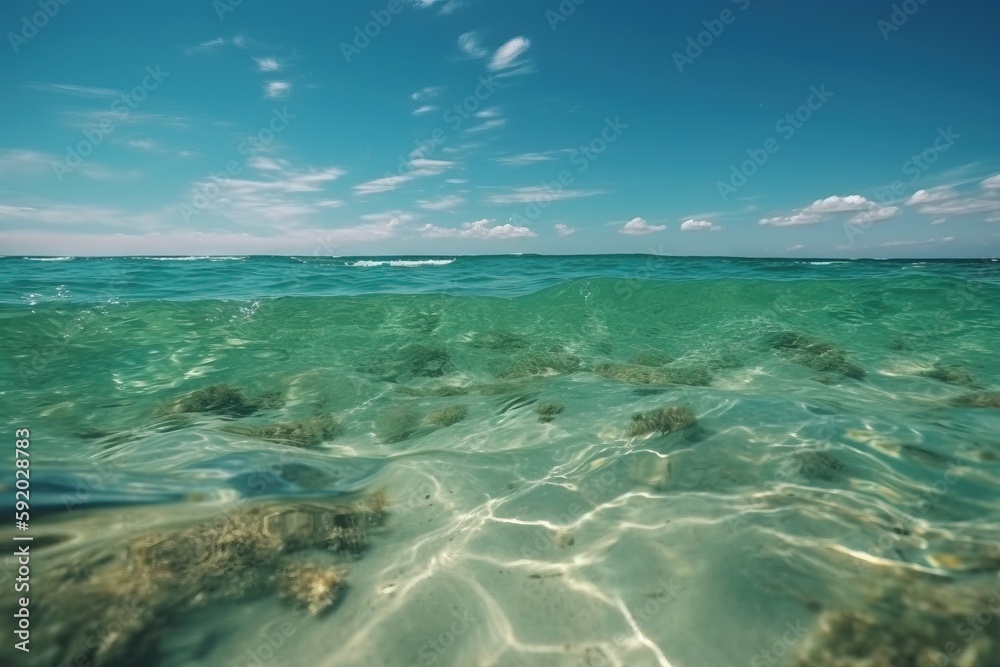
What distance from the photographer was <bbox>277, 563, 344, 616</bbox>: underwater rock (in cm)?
301

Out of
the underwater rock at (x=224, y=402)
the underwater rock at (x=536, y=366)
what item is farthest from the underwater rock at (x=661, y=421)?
the underwater rock at (x=224, y=402)

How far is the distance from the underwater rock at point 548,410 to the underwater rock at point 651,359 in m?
4.48

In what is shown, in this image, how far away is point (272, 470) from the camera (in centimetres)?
495

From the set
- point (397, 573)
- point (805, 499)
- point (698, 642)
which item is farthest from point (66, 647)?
point (805, 499)

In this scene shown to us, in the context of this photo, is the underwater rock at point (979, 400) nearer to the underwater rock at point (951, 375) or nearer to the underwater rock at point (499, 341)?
the underwater rock at point (951, 375)

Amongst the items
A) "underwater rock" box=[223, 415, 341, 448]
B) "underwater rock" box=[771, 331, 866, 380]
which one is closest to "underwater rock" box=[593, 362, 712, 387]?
"underwater rock" box=[771, 331, 866, 380]

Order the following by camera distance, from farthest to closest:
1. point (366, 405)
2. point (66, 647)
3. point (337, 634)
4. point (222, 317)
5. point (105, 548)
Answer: point (222, 317)
point (366, 405)
point (105, 548)
point (337, 634)
point (66, 647)

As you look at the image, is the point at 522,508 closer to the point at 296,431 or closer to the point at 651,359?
the point at 296,431

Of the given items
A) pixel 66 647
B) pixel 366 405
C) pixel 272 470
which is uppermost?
pixel 66 647

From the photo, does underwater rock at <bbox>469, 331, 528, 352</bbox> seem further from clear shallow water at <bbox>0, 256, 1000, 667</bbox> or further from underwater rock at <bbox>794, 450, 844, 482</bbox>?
underwater rock at <bbox>794, 450, 844, 482</bbox>

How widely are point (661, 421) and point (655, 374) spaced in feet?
12.7

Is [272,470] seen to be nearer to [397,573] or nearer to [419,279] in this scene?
[397,573]

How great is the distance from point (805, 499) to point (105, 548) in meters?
5.56

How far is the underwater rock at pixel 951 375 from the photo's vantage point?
29.8ft
